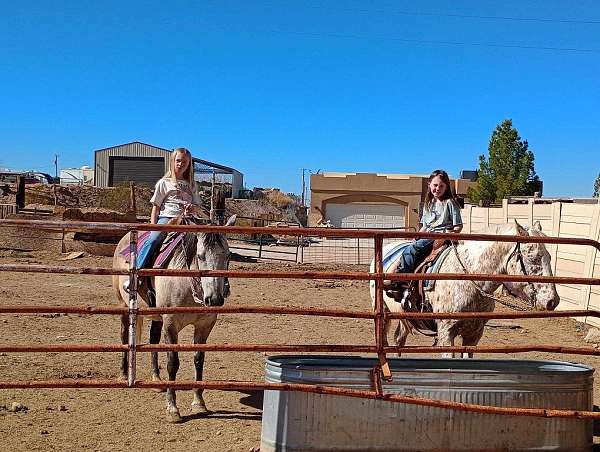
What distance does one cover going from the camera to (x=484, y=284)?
5.24 m

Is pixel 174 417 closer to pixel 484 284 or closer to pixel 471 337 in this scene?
pixel 471 337

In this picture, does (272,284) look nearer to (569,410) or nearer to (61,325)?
(61,325)

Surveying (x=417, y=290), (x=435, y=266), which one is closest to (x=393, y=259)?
(x=417, y=290)

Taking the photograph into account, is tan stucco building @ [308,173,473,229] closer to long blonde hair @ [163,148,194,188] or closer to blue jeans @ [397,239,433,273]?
blue jeans @ [397,239,433,273]

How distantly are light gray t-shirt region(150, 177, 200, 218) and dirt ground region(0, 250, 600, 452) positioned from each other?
1.70m

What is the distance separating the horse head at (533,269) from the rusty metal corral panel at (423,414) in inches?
32.4

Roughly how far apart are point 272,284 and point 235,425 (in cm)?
995

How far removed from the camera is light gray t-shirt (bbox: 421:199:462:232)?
5.76m

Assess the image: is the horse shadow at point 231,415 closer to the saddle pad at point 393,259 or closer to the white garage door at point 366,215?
the saddle pad at point 393,259

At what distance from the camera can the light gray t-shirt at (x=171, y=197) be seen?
556 cm

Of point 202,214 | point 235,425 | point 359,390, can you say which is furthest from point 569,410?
point 202,214

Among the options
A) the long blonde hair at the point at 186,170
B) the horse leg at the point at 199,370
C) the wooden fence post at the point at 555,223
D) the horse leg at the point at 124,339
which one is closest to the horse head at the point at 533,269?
the horse leg at the point at 199,370

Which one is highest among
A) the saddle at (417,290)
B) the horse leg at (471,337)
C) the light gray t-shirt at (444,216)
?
the light gray t-shirt at (444,216)

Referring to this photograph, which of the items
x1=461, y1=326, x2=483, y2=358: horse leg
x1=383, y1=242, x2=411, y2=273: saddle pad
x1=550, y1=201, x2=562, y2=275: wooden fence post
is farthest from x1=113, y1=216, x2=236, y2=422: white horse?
x1=550, y1=201, x2=562, y2=275: wooden fence post
